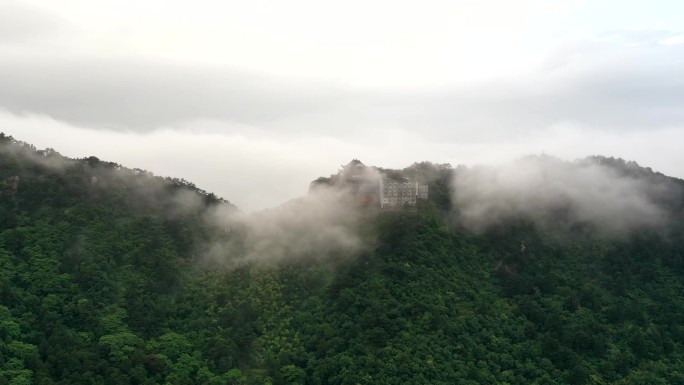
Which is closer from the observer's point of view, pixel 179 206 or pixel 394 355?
pixel 394 355

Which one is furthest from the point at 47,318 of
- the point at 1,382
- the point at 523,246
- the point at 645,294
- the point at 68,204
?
the point at 645,294

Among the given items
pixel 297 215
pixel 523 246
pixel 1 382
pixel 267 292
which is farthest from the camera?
pixel 297 215

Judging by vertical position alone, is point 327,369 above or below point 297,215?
below

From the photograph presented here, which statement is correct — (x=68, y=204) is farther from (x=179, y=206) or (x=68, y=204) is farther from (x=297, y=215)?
(x=297, y=215)

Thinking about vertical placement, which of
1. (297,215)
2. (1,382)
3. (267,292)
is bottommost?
(1,382)

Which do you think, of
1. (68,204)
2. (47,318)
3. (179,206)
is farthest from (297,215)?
(47,318)

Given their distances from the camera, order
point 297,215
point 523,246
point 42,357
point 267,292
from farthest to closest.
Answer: point 297,215 < point 523,246 < point 267,292 < point 42,357

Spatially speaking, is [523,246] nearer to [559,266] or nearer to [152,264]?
[559,266]
